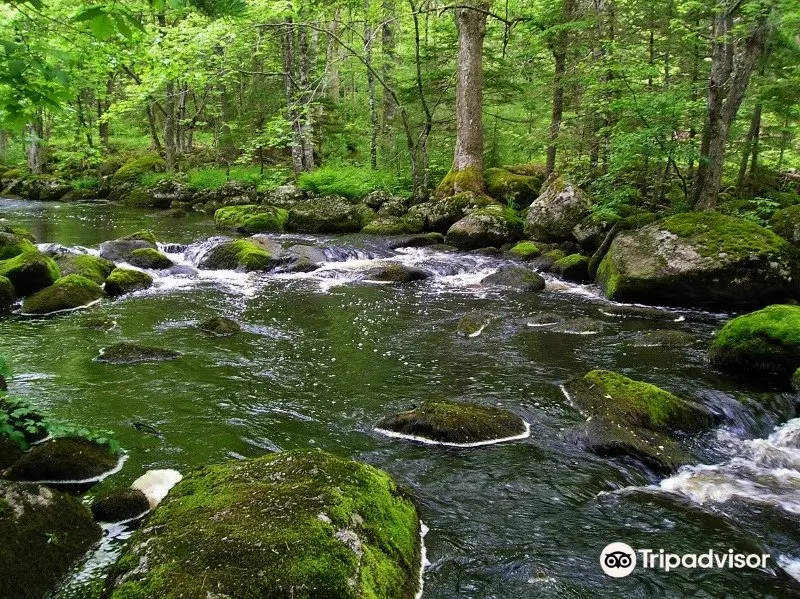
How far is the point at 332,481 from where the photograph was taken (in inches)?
131

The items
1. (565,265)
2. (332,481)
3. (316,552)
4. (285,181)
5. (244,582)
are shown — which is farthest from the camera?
(285,181)

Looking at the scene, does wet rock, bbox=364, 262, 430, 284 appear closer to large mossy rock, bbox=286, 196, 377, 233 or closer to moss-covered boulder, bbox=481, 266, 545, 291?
moss-covered boulder, bbox=481, 266, 545, 291

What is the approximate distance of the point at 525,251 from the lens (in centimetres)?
1431

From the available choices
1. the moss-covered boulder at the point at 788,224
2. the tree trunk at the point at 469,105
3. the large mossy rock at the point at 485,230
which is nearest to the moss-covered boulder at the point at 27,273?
the large mossy rock at the point at 485,230

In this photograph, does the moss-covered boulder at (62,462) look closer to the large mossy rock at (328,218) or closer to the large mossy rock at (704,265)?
the large mossy rock at (704,265)

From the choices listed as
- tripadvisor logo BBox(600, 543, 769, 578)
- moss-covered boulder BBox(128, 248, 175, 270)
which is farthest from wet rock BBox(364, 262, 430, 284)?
tripadvisor logo BBox(600, 543, 769, 578)

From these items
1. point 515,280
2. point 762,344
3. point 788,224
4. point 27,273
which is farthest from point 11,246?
point 788,224

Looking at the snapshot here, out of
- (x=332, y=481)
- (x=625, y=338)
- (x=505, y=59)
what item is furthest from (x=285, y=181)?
(x=332, y=481)

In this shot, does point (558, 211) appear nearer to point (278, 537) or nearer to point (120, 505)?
point (120, 505)

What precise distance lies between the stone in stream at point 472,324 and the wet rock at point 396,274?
3.32 meters

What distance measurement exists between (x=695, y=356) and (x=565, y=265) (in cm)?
524

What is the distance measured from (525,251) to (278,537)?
12.4 metres

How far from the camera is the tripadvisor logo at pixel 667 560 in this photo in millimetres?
3633

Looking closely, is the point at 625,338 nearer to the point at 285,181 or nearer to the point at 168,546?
the point at 168,546
